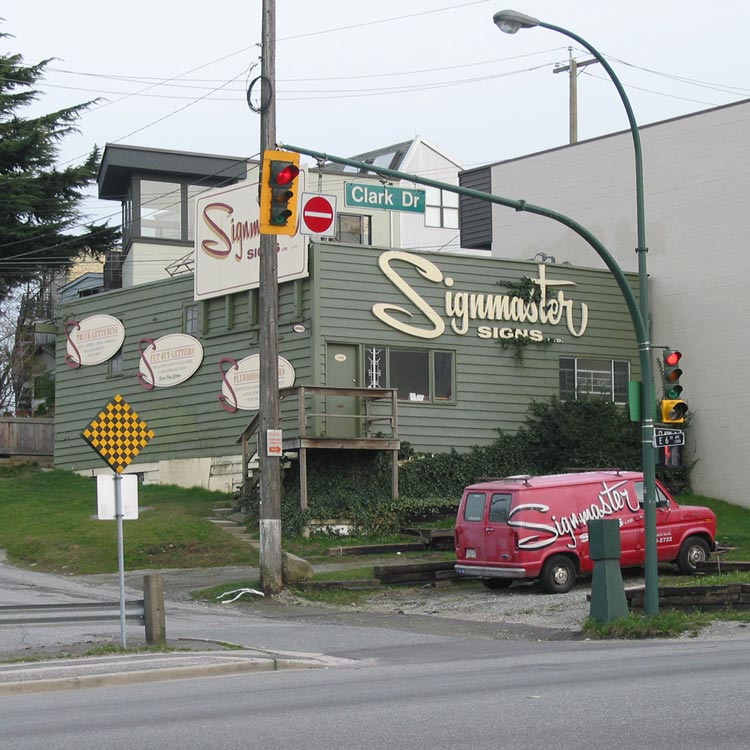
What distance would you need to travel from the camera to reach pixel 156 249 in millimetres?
43219

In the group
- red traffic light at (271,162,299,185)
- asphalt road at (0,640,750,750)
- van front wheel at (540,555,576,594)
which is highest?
A: red traffic light at (271,162,299,185)

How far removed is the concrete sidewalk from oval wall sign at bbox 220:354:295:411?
16.4 m

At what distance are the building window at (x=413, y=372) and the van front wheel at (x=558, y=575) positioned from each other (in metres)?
9.60

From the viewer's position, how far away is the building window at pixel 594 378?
33.4m

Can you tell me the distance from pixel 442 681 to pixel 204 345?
22.0 m

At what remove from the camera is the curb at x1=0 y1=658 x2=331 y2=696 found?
12.5 m

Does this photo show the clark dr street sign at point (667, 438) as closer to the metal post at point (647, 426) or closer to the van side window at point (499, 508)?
the metal post at point (647, 426)

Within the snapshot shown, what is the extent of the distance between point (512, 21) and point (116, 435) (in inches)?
296

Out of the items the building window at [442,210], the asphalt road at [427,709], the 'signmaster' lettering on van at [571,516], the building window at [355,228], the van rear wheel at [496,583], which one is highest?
the building window at [442,210]

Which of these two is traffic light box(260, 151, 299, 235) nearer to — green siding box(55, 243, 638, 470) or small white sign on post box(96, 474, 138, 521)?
small white sign on post box(96, 474, 138, 521)

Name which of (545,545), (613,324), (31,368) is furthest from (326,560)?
(31,368)

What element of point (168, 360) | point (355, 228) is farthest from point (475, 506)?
point (355, 228)

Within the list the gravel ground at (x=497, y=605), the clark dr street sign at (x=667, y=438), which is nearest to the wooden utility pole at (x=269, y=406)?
the gravel ground at (x=497, y=605)

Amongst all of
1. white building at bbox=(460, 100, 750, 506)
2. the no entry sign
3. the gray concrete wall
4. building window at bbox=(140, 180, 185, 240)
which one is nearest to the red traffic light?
the no entry sign
